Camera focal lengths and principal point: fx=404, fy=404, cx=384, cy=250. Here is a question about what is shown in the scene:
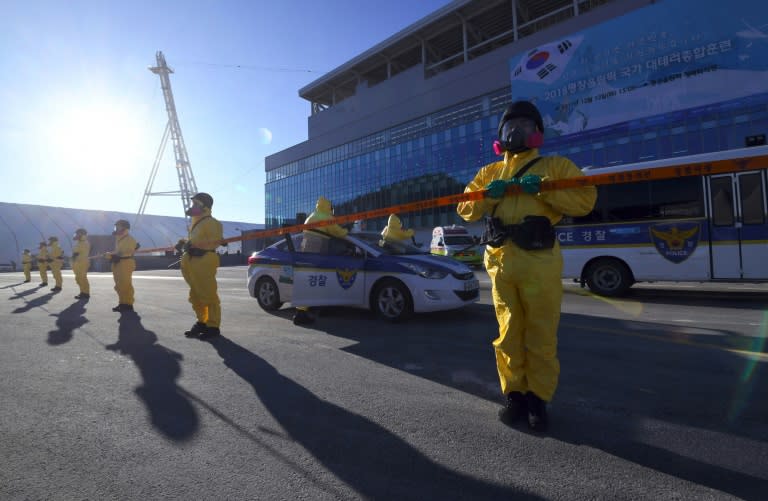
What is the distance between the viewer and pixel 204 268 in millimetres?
5430

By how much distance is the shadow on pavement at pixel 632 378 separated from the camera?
7.39ft

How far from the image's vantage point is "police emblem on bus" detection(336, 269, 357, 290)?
248 inches

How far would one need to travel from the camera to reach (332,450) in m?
2.35

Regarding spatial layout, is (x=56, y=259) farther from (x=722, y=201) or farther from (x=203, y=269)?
(x=722, y=201)

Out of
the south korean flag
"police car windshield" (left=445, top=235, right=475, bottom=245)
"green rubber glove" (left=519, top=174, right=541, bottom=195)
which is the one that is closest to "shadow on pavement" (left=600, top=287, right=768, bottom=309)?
"green rubber glove" (left=519, top=174, right=541, bottom=195)

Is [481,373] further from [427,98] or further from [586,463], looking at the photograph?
[427,98]

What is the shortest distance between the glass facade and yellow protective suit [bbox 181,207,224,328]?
21751mm

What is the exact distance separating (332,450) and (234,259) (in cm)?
4254

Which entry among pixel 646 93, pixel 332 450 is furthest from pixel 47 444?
pixel 646 93

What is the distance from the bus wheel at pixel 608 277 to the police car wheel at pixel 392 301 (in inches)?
207

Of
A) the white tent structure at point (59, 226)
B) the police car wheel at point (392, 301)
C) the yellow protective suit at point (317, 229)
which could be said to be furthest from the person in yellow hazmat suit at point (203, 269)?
the white tent structure at point (59, 226)

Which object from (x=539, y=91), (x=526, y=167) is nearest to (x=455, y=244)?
(x=526, y=167)

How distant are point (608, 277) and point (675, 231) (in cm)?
154

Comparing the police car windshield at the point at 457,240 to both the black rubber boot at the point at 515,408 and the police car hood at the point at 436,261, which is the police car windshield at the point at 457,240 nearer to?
A: the police car hood at the point at 436,261
